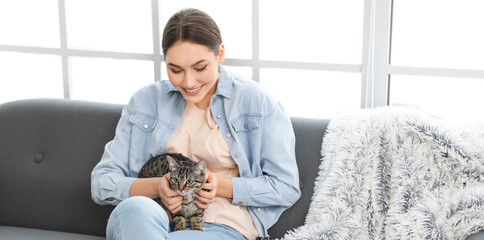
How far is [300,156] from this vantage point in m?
2.24

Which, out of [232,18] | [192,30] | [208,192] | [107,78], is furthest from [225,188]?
[107,78]

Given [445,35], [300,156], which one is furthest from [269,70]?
[445,35]

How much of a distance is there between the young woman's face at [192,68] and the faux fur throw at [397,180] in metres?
0.53

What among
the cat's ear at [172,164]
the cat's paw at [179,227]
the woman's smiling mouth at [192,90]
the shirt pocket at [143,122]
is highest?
the woman's smiling mouth at [192,90]

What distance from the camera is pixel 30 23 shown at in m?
3.10

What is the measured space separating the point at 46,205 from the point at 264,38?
3.74ft

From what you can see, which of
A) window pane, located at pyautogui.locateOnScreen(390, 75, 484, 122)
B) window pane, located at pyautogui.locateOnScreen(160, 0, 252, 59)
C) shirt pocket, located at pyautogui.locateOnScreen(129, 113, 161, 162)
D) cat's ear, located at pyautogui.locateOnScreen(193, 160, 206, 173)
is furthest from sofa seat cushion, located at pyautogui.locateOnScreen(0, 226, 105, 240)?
window pane, located at pyautogui.locateOnScreen(390, 75, 484, 122)

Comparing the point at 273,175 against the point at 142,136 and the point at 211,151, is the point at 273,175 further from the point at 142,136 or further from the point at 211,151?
the point at 142,136

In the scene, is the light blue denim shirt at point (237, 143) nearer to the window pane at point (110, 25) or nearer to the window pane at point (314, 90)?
the window pane at point (314, 90)

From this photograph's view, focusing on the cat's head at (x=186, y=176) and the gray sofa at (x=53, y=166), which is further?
the gray sofa at (x=53, y=166)

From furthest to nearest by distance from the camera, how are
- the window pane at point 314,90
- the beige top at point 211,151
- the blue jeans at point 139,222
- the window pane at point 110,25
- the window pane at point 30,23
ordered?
the window pane at point 30,23, the window pane at point 110,25, the window pane at point 314,90, the beige top at point 211,151, the blue jeans at point 139,222

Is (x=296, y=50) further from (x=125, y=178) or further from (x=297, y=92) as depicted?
(x=125, y=178)

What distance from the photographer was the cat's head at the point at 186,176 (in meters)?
1.88

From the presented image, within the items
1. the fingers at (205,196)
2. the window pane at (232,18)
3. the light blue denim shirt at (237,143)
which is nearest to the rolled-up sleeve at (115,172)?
the light blue denim shirt at (237,143)
